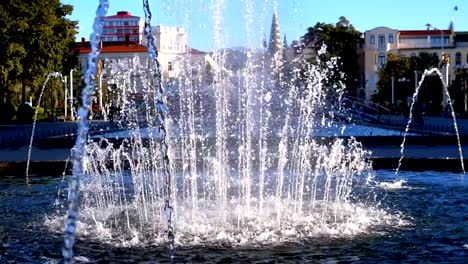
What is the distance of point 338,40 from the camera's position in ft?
245

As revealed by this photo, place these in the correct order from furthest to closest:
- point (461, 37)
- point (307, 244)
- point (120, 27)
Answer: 1. point (120, 27)
2. point (461, 37)
3. point (307, 244)

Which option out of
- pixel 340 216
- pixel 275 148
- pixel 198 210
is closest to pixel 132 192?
pixel 198 210

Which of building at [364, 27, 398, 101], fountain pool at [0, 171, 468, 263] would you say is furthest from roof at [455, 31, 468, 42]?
fountain pool at [0, 171, 468, 263]

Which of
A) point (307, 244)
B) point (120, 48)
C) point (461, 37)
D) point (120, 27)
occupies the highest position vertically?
point (120, 27)

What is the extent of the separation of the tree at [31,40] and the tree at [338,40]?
3516cm

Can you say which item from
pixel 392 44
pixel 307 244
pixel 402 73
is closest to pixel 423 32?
pixel 392 44

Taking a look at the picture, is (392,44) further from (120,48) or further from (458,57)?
(120,48)

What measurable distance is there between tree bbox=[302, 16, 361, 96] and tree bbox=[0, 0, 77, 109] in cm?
3516

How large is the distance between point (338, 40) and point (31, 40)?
1636 inches

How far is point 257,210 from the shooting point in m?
9.69

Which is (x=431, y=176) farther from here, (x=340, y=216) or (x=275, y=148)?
(x=275, y=148)

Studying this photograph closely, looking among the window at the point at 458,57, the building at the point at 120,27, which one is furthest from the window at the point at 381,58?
the building at the point at 120,27

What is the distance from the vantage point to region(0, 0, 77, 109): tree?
37562 mm

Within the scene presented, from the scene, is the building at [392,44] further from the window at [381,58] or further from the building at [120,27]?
the building at [120,27]
